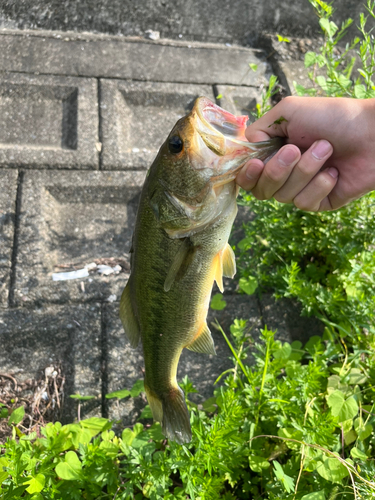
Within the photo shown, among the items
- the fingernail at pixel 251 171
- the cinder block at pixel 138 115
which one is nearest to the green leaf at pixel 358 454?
the fingernail at pixel 251 171

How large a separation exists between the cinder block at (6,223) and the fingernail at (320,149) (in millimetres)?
2319

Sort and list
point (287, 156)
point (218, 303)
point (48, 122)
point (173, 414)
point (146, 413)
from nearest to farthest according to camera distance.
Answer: point (287, 156), point (173, 414), point (146, 413), point (218, 303), point (48, 122)

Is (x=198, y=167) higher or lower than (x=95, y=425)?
higher

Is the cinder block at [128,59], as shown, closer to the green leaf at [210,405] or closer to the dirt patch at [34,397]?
the dirt patch at [34,397]

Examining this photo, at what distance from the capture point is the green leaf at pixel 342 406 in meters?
2.21

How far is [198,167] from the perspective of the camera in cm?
169

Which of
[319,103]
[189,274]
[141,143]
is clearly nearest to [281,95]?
[141,143]

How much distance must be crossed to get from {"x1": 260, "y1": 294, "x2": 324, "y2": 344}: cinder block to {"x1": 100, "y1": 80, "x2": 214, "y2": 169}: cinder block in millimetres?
1679

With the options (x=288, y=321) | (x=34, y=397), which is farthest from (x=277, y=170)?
(x=34, y=397)

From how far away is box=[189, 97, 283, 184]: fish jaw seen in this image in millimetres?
1649

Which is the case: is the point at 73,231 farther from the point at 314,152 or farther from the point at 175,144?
the point at 314,152

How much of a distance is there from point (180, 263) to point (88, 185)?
2058 millimetres

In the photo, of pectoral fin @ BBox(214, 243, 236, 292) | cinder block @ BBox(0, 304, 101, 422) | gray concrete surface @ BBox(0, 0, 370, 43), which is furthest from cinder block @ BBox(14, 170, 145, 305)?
gray concrete surface @ BBox(0, 0, 370, 43)

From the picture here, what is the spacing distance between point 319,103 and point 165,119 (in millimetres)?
2495
